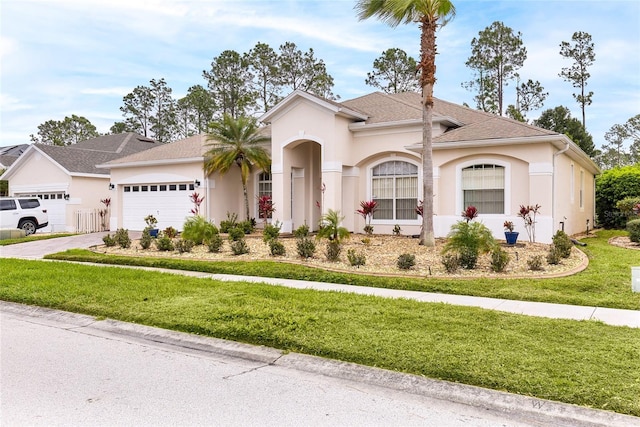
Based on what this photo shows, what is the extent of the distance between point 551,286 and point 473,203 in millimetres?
7554

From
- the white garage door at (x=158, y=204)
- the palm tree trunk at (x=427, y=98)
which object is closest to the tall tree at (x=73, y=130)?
the white garage door at (x=158, y=204)

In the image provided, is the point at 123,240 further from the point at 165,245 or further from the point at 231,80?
the point at 231,80

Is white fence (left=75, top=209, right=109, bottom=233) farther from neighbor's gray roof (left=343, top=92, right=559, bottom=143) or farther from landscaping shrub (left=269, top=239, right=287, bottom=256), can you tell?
landscaping shrub (left=269, top=239, right=287, bottom=256)

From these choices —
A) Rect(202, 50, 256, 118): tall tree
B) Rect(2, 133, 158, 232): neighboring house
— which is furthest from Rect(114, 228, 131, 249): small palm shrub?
Rect(202, 50, 256, 118): tall tree

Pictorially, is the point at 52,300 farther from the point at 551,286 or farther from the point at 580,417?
the point at 551,286

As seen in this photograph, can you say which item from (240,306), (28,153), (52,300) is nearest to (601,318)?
(240,306)

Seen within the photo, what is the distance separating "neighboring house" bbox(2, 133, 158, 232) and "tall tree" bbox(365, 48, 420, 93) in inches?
895

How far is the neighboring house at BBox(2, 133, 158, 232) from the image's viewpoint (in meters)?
24.7

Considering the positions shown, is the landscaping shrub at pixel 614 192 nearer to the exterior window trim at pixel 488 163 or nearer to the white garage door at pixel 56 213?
the exterior window trim at pixel 488 163

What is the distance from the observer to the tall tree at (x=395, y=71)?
3906 centimetres

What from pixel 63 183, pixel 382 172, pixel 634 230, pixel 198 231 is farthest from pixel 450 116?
pixel 63 183

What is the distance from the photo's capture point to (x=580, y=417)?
12.7 ft

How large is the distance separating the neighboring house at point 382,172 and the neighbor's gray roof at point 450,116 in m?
0.05

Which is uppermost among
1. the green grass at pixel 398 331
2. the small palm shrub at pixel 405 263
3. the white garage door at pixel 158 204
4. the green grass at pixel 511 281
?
the white garage door at pixel 158 204
